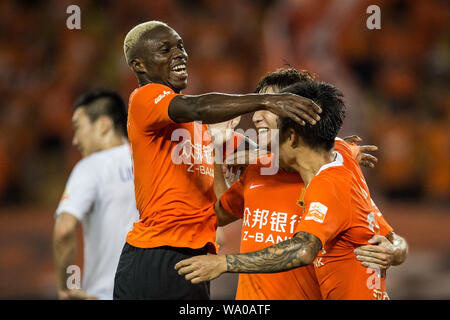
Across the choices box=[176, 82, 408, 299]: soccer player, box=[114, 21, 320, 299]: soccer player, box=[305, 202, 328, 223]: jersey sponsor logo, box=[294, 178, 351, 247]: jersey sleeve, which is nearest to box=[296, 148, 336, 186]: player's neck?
box=[176, 82, 408, 299]: soccer player

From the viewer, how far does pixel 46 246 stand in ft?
24.1

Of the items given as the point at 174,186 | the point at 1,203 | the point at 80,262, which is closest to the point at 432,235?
the point at 80,262

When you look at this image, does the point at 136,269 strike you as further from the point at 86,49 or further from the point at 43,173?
the point at 86,49

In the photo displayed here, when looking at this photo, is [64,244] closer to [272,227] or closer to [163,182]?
[163,182]

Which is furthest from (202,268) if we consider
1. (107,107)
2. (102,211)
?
(107,107)

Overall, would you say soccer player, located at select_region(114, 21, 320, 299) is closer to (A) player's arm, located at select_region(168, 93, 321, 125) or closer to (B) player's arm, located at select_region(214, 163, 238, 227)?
(A) player's arm, located at select_region(168, 93, 321, 125)

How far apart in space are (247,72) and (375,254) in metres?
8.23

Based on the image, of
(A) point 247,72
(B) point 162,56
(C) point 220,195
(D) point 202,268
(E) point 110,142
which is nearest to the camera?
(D) point 202,268

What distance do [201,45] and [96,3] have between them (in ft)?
7.00

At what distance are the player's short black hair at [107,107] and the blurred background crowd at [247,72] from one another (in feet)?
10.6

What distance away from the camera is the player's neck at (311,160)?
8.83 feet

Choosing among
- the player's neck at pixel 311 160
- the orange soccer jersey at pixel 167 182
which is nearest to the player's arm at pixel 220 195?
the orange soccer jersey at pixel 167 182

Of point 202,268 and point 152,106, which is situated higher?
point 152,106

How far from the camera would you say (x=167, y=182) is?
2852 millimetres
